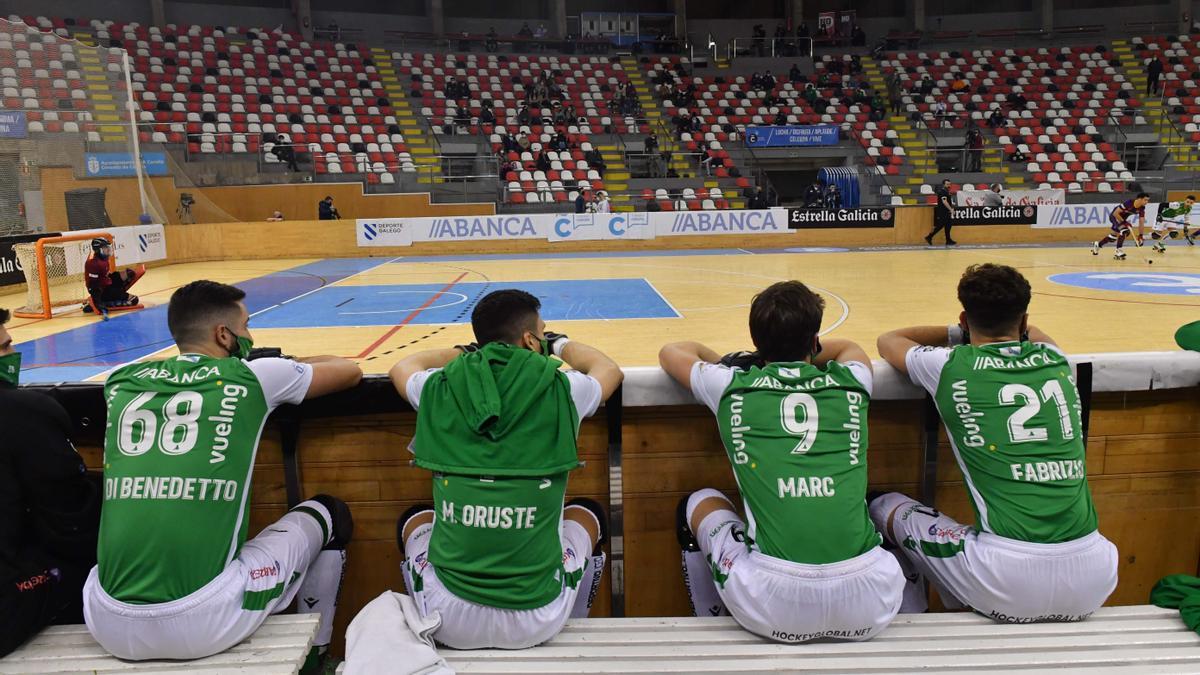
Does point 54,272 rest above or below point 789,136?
below

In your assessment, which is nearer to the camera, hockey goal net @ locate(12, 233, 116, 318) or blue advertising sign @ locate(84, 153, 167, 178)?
hockey goal net @ locate(12, 233, 116, 318)

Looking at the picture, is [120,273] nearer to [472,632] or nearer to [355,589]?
[355,589]

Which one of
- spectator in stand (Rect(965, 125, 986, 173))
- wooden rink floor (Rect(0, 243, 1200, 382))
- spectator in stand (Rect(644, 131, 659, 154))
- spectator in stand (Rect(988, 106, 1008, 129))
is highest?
spectator in stand (Rect(988, 106, 1008, 129))

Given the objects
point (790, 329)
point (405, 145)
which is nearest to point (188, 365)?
point (790, 329)

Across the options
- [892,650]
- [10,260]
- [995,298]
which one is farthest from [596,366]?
[10,260]

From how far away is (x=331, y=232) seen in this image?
74.8 feet

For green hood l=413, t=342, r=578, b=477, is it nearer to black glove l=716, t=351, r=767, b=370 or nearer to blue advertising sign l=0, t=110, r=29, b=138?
black glove l=716, t=351, r=767, b=370

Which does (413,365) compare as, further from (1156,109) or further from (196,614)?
(1156,109)

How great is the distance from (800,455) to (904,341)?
0.81 meters

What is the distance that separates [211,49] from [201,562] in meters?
33.2

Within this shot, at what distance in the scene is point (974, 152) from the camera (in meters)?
29.2

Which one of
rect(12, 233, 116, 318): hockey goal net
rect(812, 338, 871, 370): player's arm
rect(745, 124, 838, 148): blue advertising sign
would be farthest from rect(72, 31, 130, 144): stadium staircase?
rect(745, 124, 838, 148): blue advertising sign

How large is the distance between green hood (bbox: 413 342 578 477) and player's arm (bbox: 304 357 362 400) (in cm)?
47

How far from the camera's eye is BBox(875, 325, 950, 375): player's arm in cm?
300
